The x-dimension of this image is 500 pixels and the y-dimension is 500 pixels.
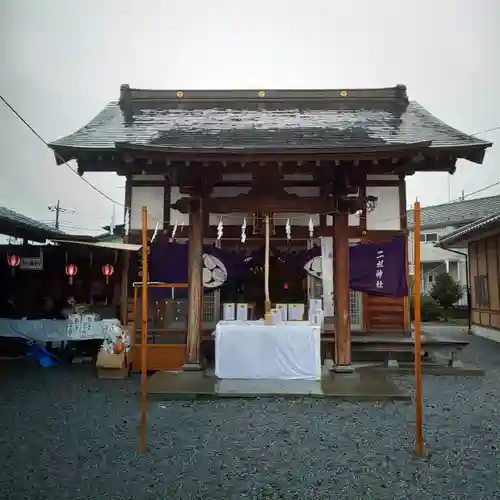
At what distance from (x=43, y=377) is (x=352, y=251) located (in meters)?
6.41

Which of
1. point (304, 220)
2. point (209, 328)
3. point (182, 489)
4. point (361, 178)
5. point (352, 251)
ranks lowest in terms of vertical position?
point (182, 489)

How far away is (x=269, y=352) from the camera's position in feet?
25.5

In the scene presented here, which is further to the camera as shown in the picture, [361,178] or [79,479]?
[361,178]

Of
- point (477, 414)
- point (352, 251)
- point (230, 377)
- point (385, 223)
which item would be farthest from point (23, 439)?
point (385, 223)

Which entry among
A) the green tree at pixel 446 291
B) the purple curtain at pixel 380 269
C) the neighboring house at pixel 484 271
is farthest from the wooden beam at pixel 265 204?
the green tree at pixel 446 291

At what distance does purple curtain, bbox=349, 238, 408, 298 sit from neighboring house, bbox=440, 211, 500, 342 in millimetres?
5110

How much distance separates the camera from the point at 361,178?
846 centimetres

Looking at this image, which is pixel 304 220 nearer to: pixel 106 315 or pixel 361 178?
pixel 361 178

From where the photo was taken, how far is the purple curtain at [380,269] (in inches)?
348

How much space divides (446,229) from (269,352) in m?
25.8

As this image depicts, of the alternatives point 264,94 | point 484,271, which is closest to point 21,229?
point 264,94

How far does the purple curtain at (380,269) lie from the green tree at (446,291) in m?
17.1

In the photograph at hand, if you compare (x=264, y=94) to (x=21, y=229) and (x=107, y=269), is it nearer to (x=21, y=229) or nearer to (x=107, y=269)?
(x=107, y=269)

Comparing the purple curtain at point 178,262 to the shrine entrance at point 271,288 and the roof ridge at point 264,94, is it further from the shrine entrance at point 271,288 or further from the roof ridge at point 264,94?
the roof ridge at point 264,94
